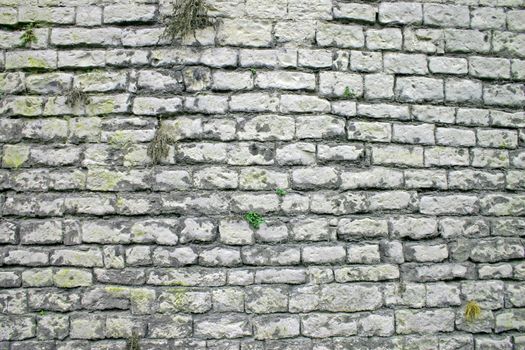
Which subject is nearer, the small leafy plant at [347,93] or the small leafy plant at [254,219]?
the small leafy plant at [254,219]

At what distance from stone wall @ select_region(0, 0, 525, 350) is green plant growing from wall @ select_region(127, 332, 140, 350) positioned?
14 mm

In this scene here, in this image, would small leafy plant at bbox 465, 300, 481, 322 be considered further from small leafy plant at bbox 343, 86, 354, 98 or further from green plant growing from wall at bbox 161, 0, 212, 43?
green plant growing from wall at bbox 161, 0, 212, 43

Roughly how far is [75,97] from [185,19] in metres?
0.98

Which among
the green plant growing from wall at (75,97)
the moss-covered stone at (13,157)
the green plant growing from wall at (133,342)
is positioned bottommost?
the green plant growing from wall at (133,342)

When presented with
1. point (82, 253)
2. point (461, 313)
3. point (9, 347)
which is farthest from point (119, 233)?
point (461, 313)

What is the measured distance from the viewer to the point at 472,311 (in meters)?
3.13

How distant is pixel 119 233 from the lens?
300 cm

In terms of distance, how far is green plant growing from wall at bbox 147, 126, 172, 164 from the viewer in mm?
3025

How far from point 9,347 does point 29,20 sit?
2.36 metres

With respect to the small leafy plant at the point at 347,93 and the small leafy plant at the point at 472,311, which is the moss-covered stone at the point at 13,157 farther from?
the small leafy plant at the point at 472,311

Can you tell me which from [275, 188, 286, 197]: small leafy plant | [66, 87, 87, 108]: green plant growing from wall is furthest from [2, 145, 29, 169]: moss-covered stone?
[275, 188, 286, 197]: small leafy plant

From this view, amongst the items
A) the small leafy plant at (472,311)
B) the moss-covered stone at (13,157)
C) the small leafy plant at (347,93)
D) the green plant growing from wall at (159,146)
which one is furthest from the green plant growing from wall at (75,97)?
the small leafy plant at (472,311)

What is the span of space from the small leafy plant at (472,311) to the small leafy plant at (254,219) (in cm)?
167

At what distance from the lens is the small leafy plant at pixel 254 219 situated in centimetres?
303
